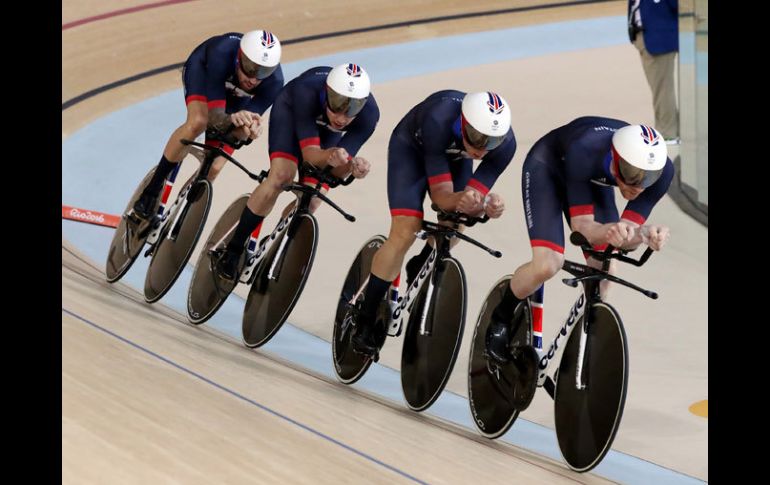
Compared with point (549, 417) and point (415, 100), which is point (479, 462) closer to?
point (549, 417)

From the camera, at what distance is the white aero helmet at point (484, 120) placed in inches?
151

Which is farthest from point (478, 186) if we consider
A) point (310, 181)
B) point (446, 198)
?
point (310, 181)

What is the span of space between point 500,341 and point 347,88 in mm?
1090

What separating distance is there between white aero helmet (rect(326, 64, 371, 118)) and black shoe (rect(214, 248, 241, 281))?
849mm

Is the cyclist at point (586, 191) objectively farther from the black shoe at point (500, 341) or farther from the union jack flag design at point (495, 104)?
the union jack flag design at point (495, 104)

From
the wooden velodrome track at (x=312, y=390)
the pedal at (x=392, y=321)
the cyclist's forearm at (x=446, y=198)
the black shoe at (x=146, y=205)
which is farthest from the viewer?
the black shoe at (x=146, y=205)

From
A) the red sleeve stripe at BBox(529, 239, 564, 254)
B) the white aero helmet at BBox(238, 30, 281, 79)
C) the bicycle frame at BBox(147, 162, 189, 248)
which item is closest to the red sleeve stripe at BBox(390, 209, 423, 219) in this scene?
the red sleeve stripe at BBox(529, 239, 564, 254)

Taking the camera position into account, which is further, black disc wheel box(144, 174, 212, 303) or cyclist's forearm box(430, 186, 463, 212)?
black disc wheel box(144, 174, 212, 303)

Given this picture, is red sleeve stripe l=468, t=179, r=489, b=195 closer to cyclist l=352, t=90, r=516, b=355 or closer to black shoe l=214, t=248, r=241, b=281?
cyclist l=352, t=90, r=516, b=355

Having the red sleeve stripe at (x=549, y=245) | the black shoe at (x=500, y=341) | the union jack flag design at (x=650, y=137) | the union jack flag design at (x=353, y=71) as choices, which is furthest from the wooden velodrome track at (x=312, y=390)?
the union jack flag design at (x=353, y=71)

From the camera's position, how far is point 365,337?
4.36 meters

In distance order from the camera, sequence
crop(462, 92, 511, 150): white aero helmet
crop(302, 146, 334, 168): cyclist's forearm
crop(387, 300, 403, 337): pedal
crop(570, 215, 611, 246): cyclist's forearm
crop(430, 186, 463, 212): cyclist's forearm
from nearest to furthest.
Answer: crop(570, 215, 611, 246): cyclist's forearm, crop(462, 92, 511, 150): white aero helmet, crop(430, 186, 463, 212): cyclist's forearm, crop(387, 300, 403, 337): pedal, crop(302, 146, 334, 168): cyclist's forearm

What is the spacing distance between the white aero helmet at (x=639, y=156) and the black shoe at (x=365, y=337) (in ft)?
4.05

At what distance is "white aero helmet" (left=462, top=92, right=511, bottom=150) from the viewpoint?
3838mm
